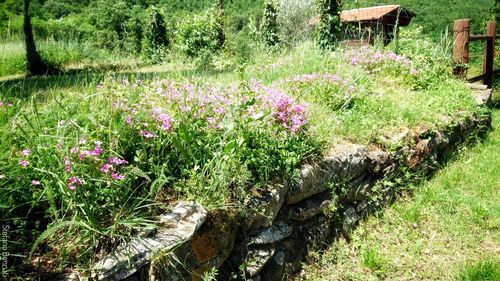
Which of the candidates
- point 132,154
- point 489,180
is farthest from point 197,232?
point 489,180

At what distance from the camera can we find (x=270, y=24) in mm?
16781

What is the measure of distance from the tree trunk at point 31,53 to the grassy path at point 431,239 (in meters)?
8.49

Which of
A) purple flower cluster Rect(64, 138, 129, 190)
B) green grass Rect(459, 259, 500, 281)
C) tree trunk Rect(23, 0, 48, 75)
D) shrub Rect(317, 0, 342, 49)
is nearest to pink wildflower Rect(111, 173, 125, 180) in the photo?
purple flower cluster Rect(64, 138, 129, 190)

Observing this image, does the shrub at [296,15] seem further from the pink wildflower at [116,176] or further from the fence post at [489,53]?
the pink wildflower at [116,176]

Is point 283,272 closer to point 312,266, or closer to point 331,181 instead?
point 312,266

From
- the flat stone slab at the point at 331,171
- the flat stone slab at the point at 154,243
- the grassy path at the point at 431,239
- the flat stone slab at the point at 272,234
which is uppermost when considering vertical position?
the flat stone slab at the point at 154,243

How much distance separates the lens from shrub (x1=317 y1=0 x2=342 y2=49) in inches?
490

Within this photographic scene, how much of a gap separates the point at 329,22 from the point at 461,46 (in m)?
6.63

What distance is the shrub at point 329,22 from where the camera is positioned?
1244cm

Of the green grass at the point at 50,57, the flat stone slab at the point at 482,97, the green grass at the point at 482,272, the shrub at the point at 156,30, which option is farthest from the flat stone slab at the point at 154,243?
the shrub at the point at 156,30

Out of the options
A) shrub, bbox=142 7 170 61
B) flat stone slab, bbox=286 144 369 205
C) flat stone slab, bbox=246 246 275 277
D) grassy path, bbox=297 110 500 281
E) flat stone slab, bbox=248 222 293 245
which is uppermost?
shrub, bbox=142 7 170 61

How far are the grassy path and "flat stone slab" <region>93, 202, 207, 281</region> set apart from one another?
110 centimetres

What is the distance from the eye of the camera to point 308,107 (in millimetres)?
3428

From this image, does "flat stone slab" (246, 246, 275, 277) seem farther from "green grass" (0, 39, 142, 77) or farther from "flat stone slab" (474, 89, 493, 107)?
"green grass" (0, 39, 142, 77)
